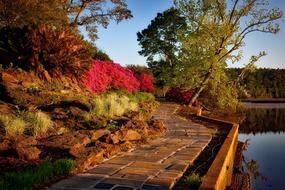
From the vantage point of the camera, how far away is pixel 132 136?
791 cm

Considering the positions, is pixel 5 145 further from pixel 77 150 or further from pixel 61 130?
pixel 61 130

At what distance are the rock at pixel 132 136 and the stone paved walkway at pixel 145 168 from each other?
0.34m

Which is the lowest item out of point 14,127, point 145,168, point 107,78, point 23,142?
point 145,168

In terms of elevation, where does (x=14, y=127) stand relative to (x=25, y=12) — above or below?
below

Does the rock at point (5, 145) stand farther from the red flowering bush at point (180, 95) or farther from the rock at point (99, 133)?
the red flowering bush at point (180, 95)

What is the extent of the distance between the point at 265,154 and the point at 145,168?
8219mm

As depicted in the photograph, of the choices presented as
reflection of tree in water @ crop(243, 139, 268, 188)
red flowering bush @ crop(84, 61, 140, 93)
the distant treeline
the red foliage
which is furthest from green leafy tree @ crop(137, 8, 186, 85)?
the distant treeline

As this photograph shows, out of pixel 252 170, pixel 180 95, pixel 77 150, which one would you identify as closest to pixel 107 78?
pixel 252 170

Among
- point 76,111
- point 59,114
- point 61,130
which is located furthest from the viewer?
point 76,111

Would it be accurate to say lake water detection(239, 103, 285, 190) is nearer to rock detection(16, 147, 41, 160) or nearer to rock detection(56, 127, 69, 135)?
rock detection(56, 127, 69, 135)

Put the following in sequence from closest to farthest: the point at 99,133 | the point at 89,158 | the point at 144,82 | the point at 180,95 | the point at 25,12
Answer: the point at 89,158
the point at 99,133
the point at 25,12
the point at 180,95
the point at 144,82

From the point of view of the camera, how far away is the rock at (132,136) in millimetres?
7731

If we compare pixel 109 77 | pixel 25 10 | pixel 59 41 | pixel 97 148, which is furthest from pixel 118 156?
pixel 109 77

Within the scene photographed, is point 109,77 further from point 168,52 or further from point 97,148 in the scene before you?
point 168,52
